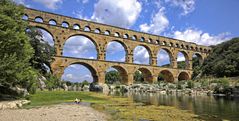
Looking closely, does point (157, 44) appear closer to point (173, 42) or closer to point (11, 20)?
point (173, 42)

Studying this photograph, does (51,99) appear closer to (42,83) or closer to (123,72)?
(42,83)

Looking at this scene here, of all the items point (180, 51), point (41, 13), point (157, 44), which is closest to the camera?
point (41, 13)

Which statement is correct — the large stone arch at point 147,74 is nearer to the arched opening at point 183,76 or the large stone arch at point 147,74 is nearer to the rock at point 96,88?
the arched opening at point 183,76

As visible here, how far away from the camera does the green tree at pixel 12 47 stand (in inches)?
798

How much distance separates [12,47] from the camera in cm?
2206

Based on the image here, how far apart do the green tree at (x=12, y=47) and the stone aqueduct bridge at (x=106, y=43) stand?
2515 centimetres

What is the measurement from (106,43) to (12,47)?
36.3 metres

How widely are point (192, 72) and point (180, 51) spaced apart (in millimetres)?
6705

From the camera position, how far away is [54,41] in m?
50.9

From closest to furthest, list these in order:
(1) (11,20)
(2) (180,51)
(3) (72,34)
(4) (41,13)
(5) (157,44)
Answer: (1) (11,20) < (4) (41,13) < (3) (72,34) < (5) (157,44) < (2) (180,51)

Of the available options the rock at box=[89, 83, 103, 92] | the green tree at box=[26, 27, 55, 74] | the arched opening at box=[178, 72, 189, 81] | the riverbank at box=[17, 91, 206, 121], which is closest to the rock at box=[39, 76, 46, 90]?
the green tree at box=[26, 27, 55, 74]

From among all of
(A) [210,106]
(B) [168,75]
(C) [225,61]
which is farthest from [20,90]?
(C) [225,61]

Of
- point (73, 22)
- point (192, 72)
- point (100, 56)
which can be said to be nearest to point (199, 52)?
point (192, 72)

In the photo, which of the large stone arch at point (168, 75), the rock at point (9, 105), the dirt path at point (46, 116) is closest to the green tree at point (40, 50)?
the rock at point (9, 105)
